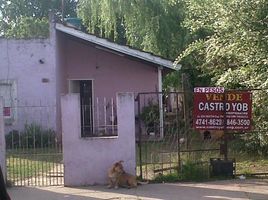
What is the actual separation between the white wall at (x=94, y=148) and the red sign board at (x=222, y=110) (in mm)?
1412

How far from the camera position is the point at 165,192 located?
943 cm

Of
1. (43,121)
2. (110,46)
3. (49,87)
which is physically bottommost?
(43,121)

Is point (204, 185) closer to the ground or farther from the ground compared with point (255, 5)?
closer to the ground

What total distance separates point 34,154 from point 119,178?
4243mm

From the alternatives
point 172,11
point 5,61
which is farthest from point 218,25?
point 172,11

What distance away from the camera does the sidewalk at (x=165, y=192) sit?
903 centimetres

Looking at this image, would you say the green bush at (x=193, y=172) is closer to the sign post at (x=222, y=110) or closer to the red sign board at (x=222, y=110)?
the sign post at (x=222, y=110)

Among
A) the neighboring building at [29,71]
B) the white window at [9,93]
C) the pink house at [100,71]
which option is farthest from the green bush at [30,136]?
the pink house at [100,71]

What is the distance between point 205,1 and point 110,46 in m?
6.46

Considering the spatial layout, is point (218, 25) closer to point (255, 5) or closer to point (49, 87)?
point (255, 5)

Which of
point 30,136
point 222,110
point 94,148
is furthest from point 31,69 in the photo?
point 222,110

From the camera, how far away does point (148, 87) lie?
19.4 meters

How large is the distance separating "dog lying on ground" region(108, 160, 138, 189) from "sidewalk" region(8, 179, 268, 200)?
143 millimetres

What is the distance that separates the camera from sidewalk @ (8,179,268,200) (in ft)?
Answer: 29.6
